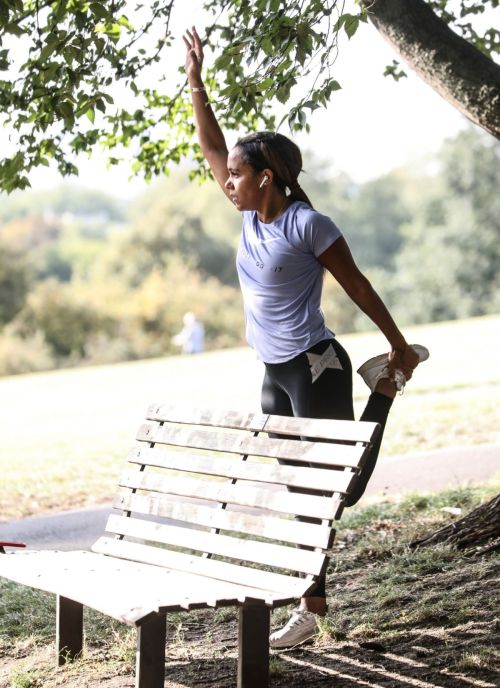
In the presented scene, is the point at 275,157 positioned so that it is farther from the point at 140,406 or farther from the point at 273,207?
the point at 140,406

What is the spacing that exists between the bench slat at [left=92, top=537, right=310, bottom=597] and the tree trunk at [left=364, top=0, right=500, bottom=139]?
114 inches

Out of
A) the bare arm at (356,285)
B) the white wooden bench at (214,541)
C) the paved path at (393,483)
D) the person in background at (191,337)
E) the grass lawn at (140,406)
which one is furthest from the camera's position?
the person in background at (191,337)

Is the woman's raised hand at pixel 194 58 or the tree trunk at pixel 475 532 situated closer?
the woman's raised hand at pixel 194 58

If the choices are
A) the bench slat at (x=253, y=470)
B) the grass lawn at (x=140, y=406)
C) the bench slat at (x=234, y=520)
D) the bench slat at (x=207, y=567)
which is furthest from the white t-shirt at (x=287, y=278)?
the grass lawn at (x=140, y=406)

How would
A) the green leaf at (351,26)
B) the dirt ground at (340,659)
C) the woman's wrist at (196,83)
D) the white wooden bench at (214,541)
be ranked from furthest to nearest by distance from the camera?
the woman's wrist at (196,83) → the green leaf at (351,26) → the dirt ground at (340,659) → the white wooden bench at (214,541)

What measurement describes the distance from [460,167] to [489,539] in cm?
5739

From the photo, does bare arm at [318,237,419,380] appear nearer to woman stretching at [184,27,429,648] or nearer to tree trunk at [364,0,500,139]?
woman stretching at [184,27,429,648]

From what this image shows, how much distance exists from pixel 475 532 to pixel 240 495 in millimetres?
2127

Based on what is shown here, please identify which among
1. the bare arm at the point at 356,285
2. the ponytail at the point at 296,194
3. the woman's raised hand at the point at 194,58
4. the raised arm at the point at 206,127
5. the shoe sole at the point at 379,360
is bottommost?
the shoe sole at the point at 379,360

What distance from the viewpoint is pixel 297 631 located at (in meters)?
4.59

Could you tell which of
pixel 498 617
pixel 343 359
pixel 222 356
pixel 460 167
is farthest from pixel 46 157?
pixel 460 167

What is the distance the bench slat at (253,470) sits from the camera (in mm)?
4047

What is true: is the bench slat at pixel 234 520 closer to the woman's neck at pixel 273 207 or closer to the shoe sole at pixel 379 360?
the shoe sole at pixel 379 360

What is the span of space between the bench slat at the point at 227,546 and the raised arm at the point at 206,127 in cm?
158
